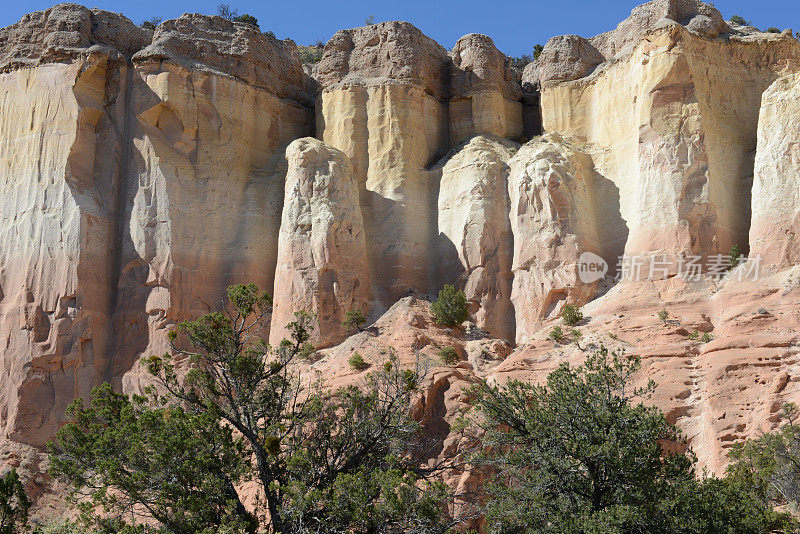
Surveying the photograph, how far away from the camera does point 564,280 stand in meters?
31.3

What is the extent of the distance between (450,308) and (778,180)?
1101 centimetres

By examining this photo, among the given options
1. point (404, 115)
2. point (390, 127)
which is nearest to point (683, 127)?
point (404, 115)

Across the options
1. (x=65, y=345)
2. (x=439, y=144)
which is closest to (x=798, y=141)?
(x=439, y=144)

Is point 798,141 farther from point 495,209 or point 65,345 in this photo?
point 65,345

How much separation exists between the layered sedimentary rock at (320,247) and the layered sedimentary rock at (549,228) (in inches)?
215

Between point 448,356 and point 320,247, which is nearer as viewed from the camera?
point 448,356

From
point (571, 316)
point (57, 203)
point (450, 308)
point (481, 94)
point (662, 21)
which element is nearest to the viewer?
point (571, 316)

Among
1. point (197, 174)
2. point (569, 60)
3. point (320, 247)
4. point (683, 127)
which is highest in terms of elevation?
point (569, 60)

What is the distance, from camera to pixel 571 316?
96.7 ft

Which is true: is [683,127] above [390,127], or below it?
below

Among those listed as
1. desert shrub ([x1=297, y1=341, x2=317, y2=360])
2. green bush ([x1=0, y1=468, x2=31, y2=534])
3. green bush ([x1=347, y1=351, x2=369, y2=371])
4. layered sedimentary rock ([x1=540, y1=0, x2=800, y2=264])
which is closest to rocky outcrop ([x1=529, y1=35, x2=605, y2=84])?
layered sedimentary rock ([x1=540, y1=0, x2=800, y2=264])

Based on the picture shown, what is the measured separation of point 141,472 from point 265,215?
1728 cm

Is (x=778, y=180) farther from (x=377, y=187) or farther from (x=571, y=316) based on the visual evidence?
(x=377, y=187)

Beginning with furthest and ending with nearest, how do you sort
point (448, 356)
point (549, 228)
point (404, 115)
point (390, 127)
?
point (404, 115) → point (390, 127) → point (549, 228) → point (448, 356)
